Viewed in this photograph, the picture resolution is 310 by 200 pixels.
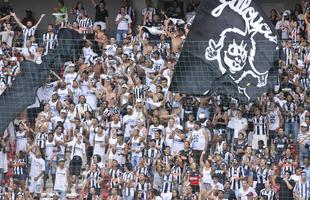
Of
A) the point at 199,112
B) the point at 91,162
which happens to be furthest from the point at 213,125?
the point at 91,162

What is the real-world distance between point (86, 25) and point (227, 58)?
21.4 ft

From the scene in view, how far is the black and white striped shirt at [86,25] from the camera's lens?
31.1 m

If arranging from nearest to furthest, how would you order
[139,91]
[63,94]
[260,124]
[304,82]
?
[260,124] < [139,91] < [304,82] < [63,94]

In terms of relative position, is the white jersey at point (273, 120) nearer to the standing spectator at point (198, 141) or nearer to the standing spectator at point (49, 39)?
the standing spectator at point (198, 141)

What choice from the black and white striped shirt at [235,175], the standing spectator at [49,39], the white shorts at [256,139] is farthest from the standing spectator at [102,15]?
the black and white striped shirt at [235,175]

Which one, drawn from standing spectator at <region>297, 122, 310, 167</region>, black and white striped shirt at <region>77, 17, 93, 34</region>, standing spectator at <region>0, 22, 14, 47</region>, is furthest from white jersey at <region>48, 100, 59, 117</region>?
standing spectator at <region>297, 122, 310, 167</region>

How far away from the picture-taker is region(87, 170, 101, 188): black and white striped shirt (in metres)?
25.5

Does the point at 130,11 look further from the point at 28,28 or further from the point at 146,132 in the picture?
the point at 146,132

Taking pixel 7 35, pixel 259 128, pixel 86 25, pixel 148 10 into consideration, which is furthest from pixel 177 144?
pixel 7 35

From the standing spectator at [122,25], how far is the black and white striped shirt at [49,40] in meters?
1.58

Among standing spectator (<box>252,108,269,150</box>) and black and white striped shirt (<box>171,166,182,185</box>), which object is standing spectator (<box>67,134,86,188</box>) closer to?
black and white striped shirt (<box>171,166,182,185</box>)

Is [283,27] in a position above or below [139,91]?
A: above

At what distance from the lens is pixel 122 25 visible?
31.2m

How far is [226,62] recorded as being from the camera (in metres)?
25.7
